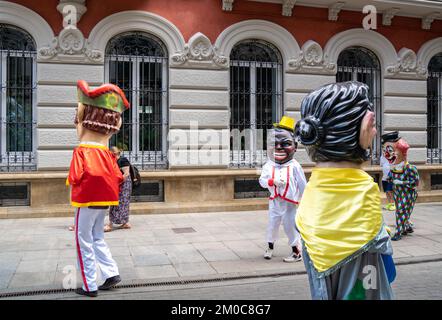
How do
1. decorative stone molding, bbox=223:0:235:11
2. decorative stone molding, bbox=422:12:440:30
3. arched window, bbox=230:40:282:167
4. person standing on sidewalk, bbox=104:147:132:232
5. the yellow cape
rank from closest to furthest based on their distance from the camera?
the yellow cape < person standing on sidewalk, bbox=104:147:132:232 < decorative stone molding, bbox=223:0:235:11 < arched window, bbox=230:40:282:167 < decorative stone molding, bbox=422:12:440:30

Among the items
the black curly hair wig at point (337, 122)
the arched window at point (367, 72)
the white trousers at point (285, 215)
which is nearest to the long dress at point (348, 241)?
the black curly hair wig at point (337, 122)

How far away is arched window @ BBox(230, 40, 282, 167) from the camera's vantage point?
12.2m

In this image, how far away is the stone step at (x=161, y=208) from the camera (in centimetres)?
1024

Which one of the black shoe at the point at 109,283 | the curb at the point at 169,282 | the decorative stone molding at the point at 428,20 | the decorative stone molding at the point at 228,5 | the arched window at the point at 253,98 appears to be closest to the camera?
the curb at the point at 169,282

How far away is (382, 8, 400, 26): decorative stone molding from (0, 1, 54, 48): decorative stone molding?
9077 millimetres

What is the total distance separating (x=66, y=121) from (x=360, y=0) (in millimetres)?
8374

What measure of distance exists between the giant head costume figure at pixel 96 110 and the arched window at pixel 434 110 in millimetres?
11619

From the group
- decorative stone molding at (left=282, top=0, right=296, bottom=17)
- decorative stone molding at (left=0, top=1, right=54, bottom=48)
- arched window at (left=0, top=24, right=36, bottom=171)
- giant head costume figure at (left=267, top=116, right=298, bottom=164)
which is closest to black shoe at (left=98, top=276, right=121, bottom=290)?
giant head costume figure at (left=267, top=116, right=298, bottom=164)

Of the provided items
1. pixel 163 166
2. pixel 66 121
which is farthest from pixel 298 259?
pixel 66 121

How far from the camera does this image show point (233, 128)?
12.2m

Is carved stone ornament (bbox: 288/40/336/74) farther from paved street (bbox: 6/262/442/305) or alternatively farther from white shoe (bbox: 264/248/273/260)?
paved street (bbox: 6/262/442/305)

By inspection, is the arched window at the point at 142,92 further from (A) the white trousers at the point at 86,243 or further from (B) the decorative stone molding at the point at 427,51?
(B) the decorative stone molding at the point at 427,51

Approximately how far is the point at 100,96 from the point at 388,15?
10580 millimetres
